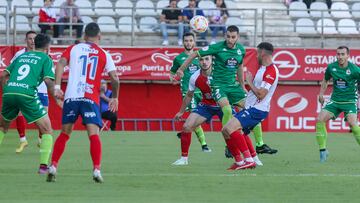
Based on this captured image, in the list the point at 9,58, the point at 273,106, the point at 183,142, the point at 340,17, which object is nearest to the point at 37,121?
the point at 183,142

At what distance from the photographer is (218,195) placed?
1187 cm

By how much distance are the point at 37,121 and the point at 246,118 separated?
3.21 metres

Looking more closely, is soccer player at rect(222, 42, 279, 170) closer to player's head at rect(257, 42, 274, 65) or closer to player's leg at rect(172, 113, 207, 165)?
player's head at rect(257, 42, 274, 65)

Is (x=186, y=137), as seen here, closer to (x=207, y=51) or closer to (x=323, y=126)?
(x=207, y=51)

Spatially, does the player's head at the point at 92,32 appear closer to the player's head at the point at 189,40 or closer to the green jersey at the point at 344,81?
the green jersey at the point at 344,81

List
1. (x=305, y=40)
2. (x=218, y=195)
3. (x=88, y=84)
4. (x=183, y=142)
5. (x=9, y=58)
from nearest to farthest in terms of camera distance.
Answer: (x=218, y=195) < (x=88, y=84) < (x=183, y=142) < (x=9, y=58) < (x=305, y=40)

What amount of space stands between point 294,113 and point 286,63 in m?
1.69

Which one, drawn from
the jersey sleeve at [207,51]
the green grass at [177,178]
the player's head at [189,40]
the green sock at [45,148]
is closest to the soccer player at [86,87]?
the green grass at [177,178]

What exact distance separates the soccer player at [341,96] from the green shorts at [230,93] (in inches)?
66.7

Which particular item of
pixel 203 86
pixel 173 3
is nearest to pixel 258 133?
pixel 203 86

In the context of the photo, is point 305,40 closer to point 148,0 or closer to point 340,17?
point 340,17

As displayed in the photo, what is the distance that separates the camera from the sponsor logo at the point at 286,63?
29859mm

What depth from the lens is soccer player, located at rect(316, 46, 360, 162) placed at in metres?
17.8

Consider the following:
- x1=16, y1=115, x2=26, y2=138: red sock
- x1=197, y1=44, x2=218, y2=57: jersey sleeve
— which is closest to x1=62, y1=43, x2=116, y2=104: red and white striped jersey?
x1=197, y1=44, x2=218, y2=57: jersey sleeve
